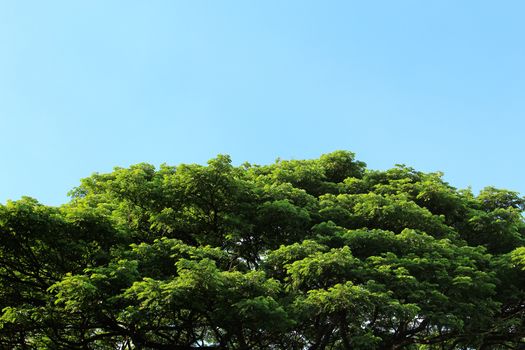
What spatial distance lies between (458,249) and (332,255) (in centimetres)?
436

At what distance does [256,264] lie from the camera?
1659 centimetres

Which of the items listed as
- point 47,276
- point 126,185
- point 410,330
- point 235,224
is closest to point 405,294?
point 410,330

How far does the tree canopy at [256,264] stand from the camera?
40.9 ft

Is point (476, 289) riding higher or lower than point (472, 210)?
lower

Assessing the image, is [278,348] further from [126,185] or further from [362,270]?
[126,185]

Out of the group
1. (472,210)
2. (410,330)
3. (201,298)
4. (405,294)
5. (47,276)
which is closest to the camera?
(201,298)

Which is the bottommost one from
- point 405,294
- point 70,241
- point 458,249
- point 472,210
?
point 405,294

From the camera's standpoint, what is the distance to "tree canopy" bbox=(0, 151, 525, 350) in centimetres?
1246

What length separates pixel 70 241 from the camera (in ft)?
46.1

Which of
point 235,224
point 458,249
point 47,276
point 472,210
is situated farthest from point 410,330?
point 47,276

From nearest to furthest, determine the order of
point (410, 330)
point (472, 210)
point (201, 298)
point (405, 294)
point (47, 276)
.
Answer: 1. point (201, 298)
2. point (405, 294)
3. point (47, 276)
4. point (410, 330)
5. point (472, 210)

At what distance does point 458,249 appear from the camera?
A: 595 inches

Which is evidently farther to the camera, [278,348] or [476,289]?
[278,348]

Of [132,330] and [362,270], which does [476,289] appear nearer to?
[362,270]
